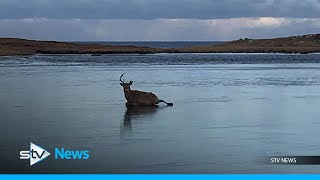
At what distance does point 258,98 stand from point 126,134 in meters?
7.19

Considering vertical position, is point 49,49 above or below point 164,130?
above

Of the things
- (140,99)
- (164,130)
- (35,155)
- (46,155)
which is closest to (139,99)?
(140,99)

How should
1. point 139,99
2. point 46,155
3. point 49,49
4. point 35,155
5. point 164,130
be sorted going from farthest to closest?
point 49,49
point 139,99
point 164,130
point 46,155
point 35,155

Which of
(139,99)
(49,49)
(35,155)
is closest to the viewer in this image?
(35,155)

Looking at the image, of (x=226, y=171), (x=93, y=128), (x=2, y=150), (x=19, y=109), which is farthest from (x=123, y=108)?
(x=226, y=171)

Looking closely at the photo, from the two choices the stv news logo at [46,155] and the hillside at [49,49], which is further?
the hillside at [49,49]

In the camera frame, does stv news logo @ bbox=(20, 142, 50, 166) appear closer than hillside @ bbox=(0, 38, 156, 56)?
Yes

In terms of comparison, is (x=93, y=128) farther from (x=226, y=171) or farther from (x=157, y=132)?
(x=226, y=171)

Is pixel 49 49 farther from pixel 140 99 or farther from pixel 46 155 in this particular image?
pixel 46 155

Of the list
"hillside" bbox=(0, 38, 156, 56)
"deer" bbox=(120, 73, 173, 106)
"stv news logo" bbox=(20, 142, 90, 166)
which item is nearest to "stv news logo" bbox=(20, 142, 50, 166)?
"stv news logo" bbox=(20, 142, 90, 166)

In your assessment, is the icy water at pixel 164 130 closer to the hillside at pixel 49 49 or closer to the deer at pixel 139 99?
the deer at pixel 139 99

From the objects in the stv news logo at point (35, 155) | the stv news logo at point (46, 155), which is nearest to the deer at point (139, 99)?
the stv news logo at point (46, 155)

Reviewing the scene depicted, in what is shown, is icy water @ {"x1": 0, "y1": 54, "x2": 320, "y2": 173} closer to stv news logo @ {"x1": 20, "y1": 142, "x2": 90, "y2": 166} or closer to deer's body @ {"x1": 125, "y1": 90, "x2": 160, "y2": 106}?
stv news logo @ {"x1": 20, "y1": 142, "x2": 90, "y2": 166}

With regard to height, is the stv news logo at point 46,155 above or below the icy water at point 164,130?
above
